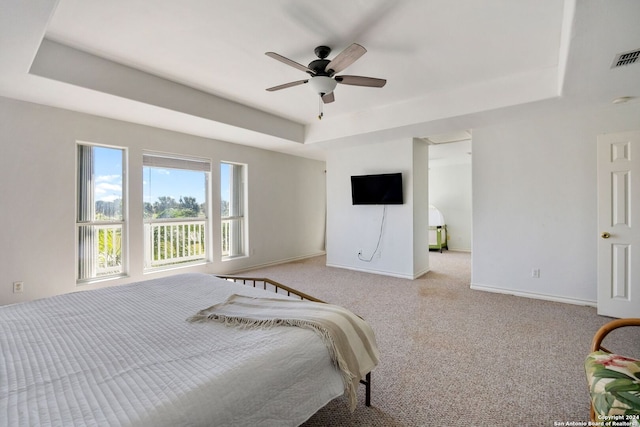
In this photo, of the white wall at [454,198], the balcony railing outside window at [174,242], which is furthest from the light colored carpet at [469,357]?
the white wall at [454,198]

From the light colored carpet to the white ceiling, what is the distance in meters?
2.37

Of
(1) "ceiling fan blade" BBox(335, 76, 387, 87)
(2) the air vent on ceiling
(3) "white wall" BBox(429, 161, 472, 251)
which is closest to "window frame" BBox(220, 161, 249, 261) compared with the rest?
(1) "ceiling fan blade" BBox(335, 76, 387, 87)

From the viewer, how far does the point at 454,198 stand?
27.0ft

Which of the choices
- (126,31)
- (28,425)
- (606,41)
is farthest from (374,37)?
(28,425)

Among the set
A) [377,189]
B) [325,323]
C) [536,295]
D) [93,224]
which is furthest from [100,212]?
[536,295]

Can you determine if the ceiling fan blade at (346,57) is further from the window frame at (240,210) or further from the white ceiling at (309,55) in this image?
the window frame at (240,210)

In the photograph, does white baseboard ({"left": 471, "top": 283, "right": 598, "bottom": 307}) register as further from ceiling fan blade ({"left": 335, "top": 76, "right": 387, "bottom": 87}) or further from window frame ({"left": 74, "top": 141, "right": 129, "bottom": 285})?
window frame ({"left": 74, "top": 141, "right": 129, "bottom": 285})

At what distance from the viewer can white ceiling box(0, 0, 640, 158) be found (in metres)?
2.13

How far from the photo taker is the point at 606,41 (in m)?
2.07

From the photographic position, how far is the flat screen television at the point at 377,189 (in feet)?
16.2

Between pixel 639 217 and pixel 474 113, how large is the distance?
6.49 ft

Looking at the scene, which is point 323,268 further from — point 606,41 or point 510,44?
point 606,41

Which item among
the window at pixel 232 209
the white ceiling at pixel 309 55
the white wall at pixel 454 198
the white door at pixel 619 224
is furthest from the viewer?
the white wall at pixel 454 198

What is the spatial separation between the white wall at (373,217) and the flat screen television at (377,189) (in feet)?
0.46
